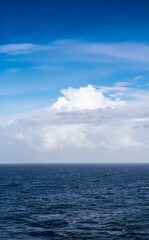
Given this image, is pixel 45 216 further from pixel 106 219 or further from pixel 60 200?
pixel 60 200

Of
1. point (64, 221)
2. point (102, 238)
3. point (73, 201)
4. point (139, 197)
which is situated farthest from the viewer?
point (139, 197)

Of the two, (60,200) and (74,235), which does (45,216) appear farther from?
(60,200)

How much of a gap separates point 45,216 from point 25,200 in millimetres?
19217

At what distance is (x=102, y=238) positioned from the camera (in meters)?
39.3

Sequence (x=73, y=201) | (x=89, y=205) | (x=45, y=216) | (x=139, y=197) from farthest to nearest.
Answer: (x=139, y=197), (x=73, y=201), (x=89, y=205), (x=45, y=216)

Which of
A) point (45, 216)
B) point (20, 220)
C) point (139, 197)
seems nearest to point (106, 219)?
point (45, 216)

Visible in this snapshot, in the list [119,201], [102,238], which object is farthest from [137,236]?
[119,201]

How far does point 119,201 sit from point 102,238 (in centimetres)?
2993

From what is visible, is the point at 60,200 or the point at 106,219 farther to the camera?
the point at 60,200

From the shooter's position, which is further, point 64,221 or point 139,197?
point 139,197

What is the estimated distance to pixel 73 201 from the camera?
67.8 metres

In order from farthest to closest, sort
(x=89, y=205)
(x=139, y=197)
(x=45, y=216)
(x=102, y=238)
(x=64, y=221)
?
(x=139, y=197)
(x=89, y=205)
(x=45, y=216)
(x=64, y=221)
(x=102, y=238)

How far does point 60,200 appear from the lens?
226 ft

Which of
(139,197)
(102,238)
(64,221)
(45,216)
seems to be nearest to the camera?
(102,238)
